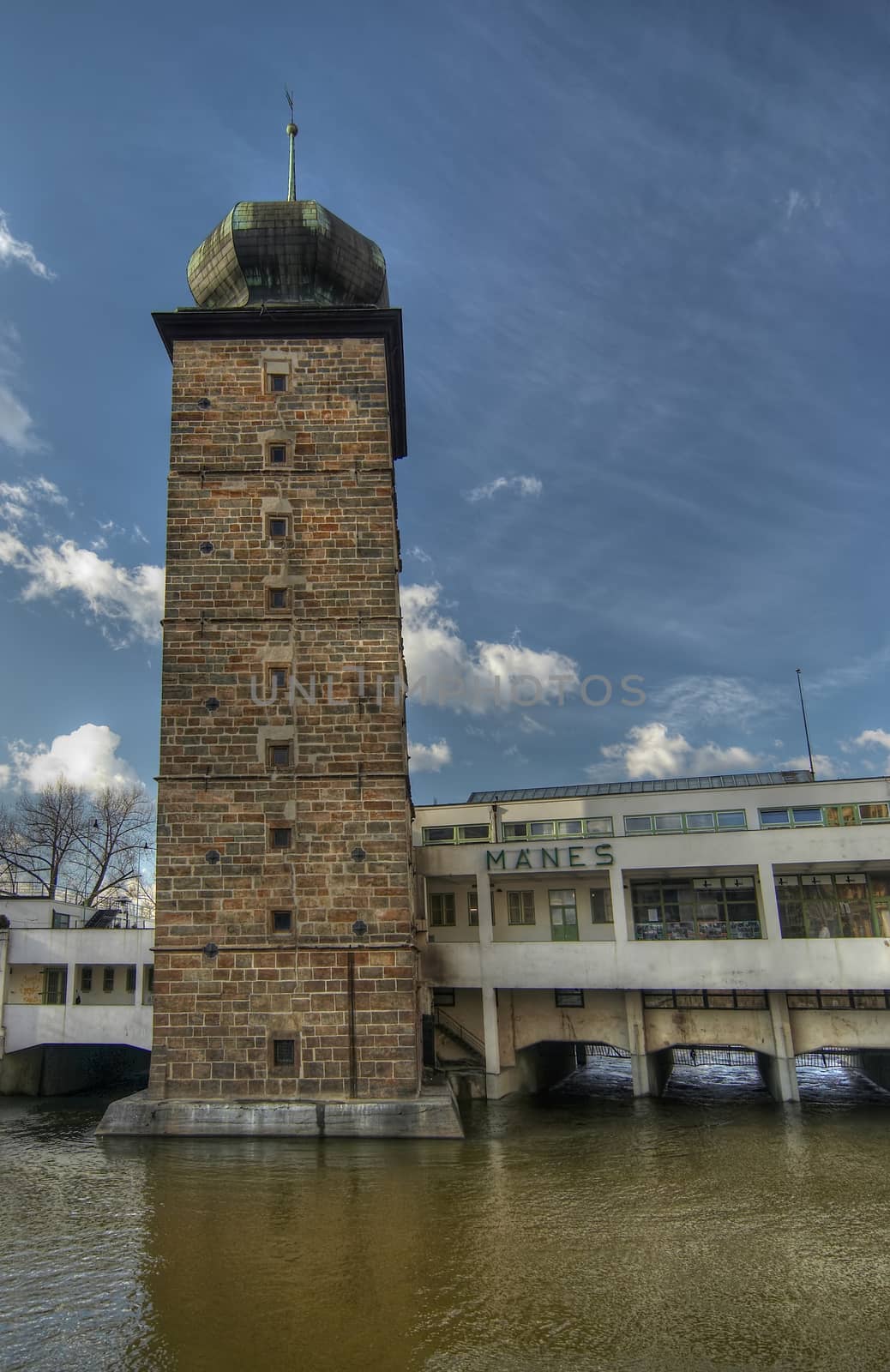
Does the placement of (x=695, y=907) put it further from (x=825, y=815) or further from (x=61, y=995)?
(x=61, y=995)

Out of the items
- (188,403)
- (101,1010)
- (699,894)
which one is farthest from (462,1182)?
(188,403)

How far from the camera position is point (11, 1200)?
643 inches

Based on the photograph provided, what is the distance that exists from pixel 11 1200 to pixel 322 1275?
739 centimetres

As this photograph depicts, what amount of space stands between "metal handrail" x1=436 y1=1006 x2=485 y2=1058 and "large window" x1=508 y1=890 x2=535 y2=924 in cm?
343

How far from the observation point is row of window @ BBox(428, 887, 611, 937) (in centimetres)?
2809

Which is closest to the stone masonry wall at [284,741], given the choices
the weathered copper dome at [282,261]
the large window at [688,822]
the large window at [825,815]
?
the weathered copper dome at [282,261]

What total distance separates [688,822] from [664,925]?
3.13 metres

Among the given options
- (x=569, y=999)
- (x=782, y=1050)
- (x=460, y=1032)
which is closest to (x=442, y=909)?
(x=460, y=1032)

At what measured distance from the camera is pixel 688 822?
86.4 ft

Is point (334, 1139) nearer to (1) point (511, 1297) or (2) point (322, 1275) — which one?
(2) point (322, 1275)

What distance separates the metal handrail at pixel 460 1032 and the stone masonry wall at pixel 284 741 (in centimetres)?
702

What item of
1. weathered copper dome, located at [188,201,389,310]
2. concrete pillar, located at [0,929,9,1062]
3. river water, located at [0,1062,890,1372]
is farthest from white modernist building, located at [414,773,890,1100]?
weathered copper dome, located at [188,201,389,310]

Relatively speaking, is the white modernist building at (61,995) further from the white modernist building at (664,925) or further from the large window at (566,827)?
the large window at (566,827)

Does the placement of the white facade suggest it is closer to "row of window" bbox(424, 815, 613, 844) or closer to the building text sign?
"row of window" bbox(424, 815, 613, 844)
